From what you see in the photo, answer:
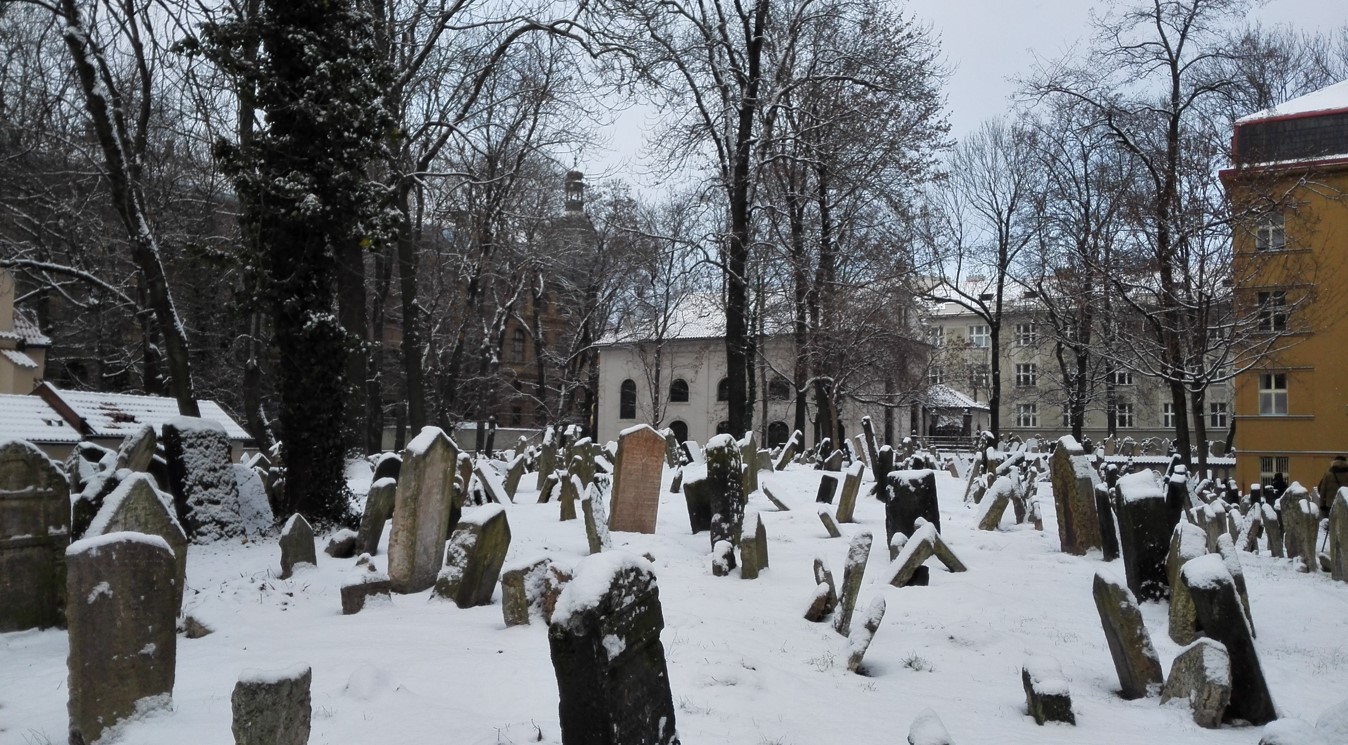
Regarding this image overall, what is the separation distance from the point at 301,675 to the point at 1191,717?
451 cm

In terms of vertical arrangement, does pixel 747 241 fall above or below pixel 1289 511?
above

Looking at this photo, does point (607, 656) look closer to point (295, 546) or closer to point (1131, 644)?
point (1131, 644)

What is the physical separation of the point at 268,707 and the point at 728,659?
2716 mm

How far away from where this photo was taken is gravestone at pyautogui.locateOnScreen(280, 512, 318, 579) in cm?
768

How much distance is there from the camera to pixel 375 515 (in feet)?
27.5

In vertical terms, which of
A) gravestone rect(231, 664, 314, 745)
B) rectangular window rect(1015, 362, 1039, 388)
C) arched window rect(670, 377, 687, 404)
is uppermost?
rectangular window rect(1015, 362, 1039, 388)

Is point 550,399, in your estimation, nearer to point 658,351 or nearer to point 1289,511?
point 658,351

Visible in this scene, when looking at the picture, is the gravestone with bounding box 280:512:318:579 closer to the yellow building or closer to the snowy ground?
the snowy ground

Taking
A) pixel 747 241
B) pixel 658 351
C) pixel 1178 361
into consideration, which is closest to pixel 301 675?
pixel 747 241

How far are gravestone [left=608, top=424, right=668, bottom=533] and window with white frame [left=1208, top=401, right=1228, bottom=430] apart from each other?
51343 mm

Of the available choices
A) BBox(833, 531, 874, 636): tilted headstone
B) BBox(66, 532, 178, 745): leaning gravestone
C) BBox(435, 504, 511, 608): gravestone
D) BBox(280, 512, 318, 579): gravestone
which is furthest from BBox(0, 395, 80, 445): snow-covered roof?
BBox(833, 531, 874, 636): tilted headstone

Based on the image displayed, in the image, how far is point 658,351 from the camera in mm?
42781

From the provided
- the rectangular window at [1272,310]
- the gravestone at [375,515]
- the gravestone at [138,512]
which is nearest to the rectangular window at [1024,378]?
the rectangular window at [1272,310]

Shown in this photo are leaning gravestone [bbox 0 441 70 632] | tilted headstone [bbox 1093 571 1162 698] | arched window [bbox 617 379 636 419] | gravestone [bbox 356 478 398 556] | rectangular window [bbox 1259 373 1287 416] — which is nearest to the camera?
tilted headstone [bbox 1093 571 1162 698]
